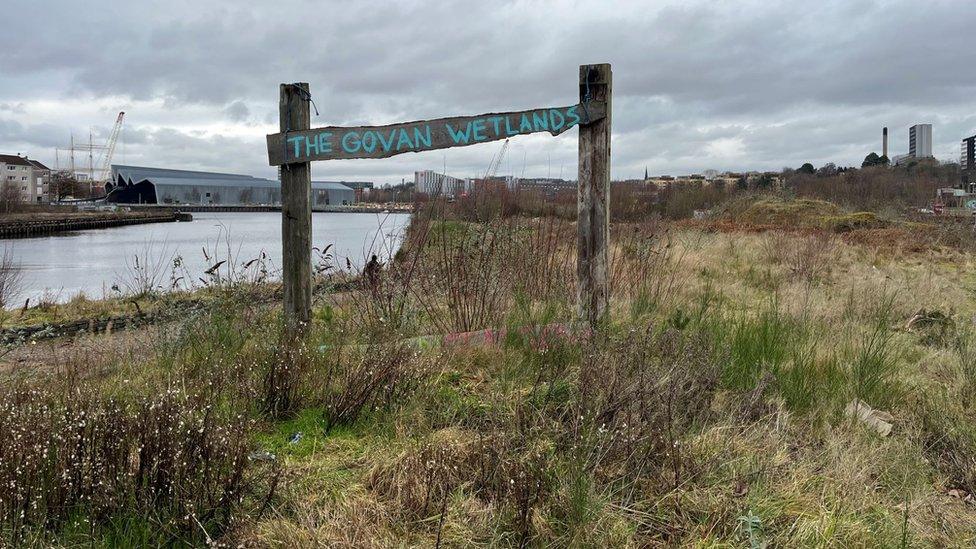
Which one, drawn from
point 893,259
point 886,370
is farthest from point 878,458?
point 893,259

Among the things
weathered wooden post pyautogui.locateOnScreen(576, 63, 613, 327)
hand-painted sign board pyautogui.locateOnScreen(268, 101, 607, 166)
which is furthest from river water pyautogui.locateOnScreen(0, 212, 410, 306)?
weathered wooden post pyautogui.locateOnScreen(576, 63, 613, 327)

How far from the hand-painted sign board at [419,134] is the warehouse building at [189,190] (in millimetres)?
119946

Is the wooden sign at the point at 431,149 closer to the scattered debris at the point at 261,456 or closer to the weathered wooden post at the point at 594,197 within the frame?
the weathered wooden post at the point at 594,197

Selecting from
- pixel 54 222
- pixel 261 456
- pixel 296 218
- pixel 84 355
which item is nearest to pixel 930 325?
pixel 296 218

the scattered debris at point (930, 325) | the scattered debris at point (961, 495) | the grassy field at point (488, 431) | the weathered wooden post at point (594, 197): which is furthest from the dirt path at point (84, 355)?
the scattered debris at point (930, 325)

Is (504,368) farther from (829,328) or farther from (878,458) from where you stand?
(829,328)

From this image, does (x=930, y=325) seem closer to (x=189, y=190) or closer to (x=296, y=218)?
(x=296, y=218)

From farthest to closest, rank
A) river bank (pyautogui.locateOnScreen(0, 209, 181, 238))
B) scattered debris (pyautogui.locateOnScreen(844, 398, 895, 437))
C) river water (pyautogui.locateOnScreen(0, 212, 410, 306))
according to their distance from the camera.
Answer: river bank (pyautogui.locateOnScreen(0, 209, 181, 238))
river water (pyautogui.locateOnScreen(0, 212, 410, 306))
scattered debris (pyautogui.locateOnScreen(844, 398, 895, 437))

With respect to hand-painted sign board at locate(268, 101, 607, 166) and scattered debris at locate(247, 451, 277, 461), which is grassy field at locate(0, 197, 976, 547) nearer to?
scattered debris at locate(247, 451, 277, 461)

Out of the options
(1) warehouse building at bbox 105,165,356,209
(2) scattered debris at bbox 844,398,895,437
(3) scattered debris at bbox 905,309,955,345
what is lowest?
(2) scattered debris at bbox 844,398,895,437

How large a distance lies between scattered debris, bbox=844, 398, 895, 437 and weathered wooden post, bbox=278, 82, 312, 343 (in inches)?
139

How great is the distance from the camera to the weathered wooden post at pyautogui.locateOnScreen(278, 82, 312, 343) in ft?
15.9

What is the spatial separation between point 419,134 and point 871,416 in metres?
3.47

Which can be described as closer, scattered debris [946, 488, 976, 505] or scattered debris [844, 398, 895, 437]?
scattered debris [946, 488, 976, 505]
